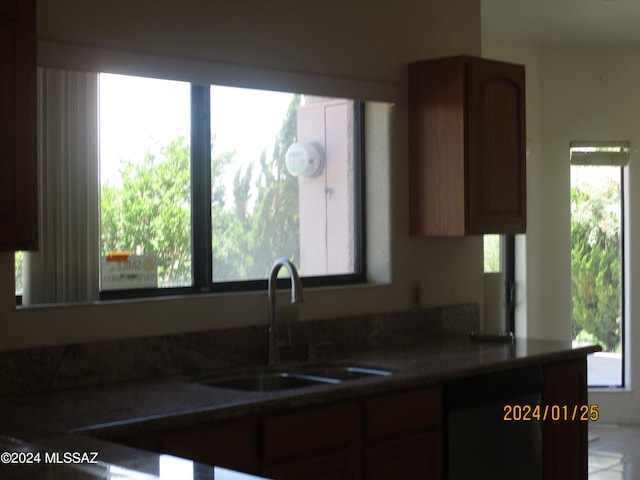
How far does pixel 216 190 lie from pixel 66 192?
679mm

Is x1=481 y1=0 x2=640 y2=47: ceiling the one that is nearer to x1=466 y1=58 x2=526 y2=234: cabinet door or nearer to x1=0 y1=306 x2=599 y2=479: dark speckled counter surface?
x1=466 y1=58 x2=526 y2=234: cabinet door

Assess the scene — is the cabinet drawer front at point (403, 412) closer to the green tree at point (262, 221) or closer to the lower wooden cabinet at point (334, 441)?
the lower wooden cabinet at point (334, 441)

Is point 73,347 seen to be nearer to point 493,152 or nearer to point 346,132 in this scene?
point 346,132

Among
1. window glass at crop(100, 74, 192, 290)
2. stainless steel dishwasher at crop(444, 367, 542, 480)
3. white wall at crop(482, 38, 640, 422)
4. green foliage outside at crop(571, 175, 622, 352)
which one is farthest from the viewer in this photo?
green foliage outside at crop(571, 175, 622, 352)

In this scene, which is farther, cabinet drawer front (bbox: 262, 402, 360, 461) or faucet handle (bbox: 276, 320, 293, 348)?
faucet handle (bbox: 276, 320, 293, 348)

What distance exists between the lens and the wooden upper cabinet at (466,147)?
376 centimetres

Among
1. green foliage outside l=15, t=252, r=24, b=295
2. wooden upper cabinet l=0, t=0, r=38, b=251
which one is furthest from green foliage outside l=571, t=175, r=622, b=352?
wooden upper cabinet l=0, t=0, r=38, b=251

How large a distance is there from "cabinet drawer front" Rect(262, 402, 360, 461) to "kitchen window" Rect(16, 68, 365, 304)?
0.83 metres

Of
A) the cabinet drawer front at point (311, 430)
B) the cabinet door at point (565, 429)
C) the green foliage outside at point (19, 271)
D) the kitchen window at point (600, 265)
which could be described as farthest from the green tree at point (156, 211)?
the kitchen window at point (600, 265)

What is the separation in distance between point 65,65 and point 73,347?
922 millimetres

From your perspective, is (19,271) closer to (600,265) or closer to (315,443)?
(315,443)

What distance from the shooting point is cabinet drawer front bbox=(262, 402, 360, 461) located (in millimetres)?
2595

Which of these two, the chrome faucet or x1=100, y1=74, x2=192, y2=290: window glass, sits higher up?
x1=100, y1=74, x2=192, y2=290: window glass

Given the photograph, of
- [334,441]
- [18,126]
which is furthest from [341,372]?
[18,126]
